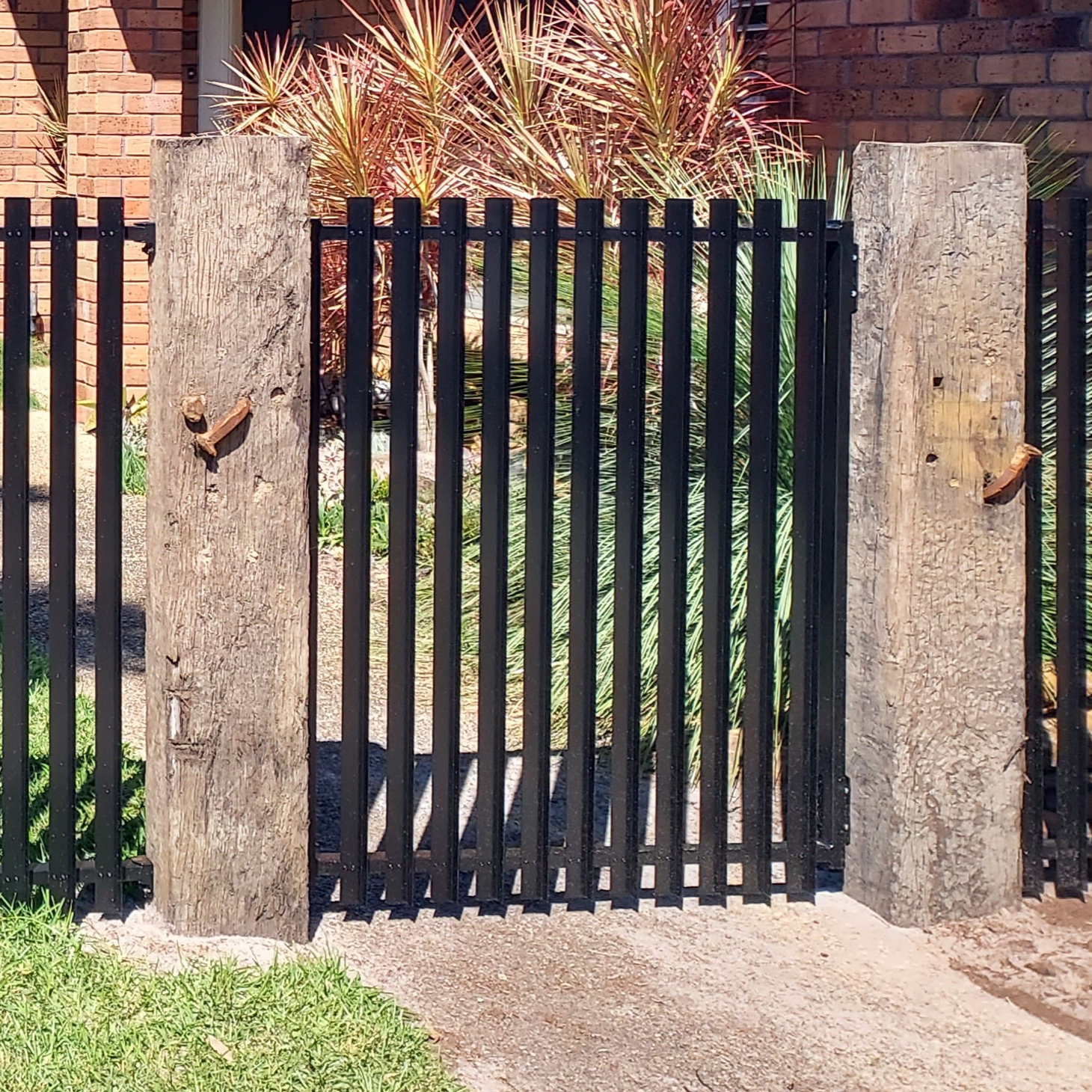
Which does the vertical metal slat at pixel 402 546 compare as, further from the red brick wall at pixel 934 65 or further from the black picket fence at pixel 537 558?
the red brick wall at pixel 934 65

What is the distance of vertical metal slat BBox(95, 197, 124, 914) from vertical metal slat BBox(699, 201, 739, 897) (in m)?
1.48

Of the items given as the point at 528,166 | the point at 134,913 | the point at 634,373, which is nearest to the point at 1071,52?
the point at 528,166

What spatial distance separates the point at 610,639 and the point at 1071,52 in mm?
2621

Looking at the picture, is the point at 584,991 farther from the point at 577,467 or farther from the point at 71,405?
the point at 71,405

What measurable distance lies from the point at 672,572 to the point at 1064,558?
1061 mm

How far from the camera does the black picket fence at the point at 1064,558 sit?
4.57 metres

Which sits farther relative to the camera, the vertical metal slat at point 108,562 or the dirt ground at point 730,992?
the vertical metal slat at point 108,562

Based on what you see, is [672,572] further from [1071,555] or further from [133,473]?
[133,473]

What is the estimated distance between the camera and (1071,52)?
239 inches

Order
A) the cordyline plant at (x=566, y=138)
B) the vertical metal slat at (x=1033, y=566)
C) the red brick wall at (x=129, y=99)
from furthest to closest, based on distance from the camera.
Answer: the red brick wall at (x=129, y=99), the cordyline plant at (x=566, y=138), the vertical metal slat at (x=1033, y=566)

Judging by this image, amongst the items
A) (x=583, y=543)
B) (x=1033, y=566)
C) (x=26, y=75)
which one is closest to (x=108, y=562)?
(x=583, y=543)

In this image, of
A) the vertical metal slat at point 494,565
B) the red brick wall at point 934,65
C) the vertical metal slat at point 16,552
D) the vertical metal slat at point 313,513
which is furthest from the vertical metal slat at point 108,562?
the red brick wall at point 934,65

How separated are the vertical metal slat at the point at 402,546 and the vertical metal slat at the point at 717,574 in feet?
2.50

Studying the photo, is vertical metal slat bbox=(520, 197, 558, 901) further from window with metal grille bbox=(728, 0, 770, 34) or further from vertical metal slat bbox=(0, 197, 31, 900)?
window with metal grille bbox=(728, 0, 770, 34)
